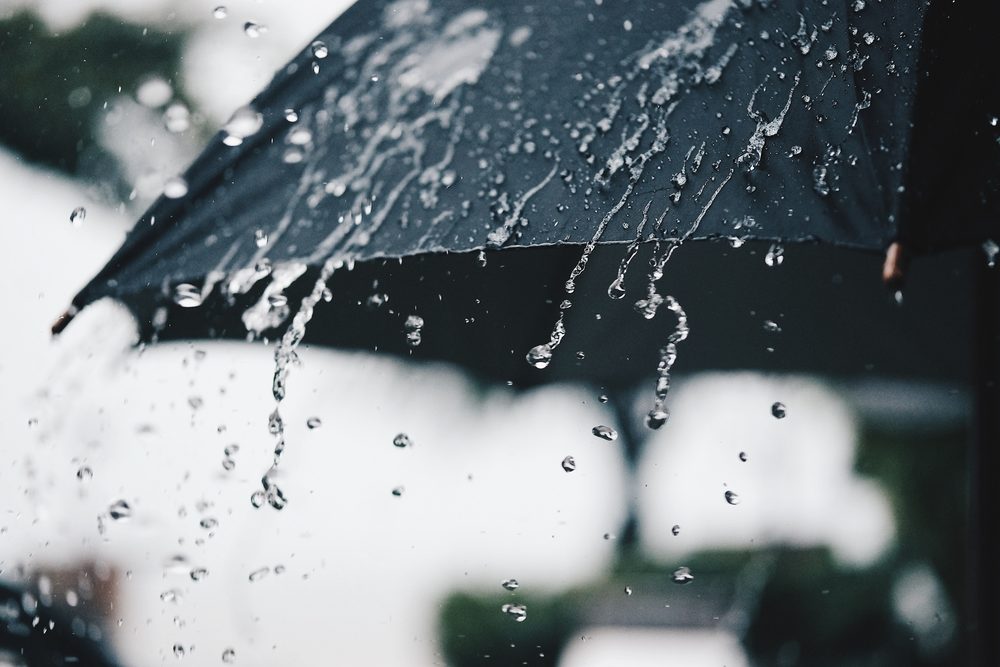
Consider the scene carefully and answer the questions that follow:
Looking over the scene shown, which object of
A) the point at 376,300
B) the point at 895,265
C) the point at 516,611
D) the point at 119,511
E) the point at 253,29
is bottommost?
the point at 516,611

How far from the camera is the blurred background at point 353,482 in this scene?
288 centimetres

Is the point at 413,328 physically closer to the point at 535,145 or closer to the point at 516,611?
the point at 535,145

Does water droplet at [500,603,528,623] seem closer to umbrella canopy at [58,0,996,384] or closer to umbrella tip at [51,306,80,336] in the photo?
umbrella canopy at [58,0,996,384]

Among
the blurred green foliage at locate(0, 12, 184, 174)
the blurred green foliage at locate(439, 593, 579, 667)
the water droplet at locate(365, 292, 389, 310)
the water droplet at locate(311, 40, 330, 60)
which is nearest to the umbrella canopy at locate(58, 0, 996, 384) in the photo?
the water droplet at locate(311, 40, 330, 60)

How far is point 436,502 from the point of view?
409cm

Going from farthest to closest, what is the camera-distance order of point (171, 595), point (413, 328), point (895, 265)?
point (171, 595) < point (413, 328) < point (895, 265)

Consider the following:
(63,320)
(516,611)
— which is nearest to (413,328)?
(63,320)

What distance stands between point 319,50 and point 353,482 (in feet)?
7.71

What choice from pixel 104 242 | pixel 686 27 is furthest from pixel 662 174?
pixel 104 242

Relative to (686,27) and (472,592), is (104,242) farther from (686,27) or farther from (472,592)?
(472,592)

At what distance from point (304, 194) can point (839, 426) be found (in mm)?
7448

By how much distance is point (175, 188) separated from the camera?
5.37ft

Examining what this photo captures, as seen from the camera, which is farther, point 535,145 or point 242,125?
point 242,125

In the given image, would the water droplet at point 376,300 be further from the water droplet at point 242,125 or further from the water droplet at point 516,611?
the water droplet at point 516,611
